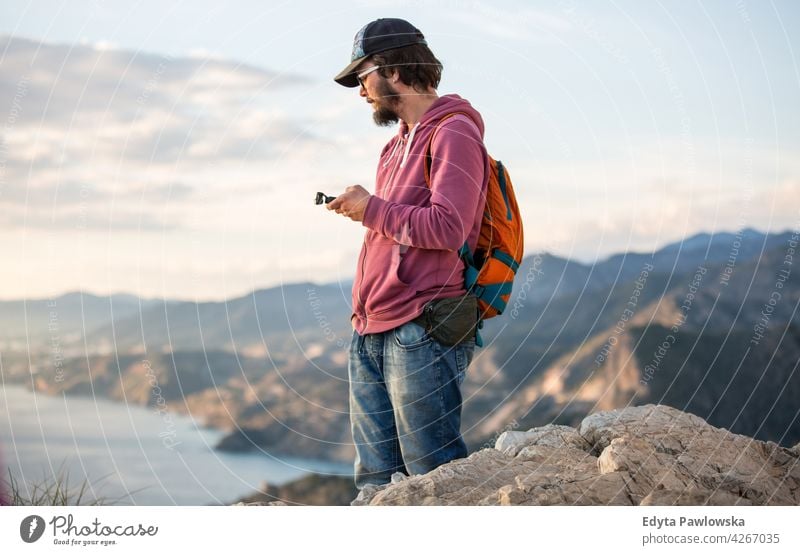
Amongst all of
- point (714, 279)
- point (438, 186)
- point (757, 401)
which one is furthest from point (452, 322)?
point (714, 279)

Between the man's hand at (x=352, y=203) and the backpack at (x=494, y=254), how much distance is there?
1.58 ft

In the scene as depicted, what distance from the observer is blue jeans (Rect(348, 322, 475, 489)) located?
4156 mm

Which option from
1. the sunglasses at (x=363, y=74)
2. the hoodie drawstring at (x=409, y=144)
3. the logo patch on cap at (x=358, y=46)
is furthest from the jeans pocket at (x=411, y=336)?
the logo patch on cap at (x=358, y=46)

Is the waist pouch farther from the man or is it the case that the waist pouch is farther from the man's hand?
the man's hand

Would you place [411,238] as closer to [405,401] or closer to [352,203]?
[352,203]

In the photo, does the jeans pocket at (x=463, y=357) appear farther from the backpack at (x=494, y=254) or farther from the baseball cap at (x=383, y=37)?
the baseball cap at (x=383, y=37)

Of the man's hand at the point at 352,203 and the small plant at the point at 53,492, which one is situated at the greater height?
the man's hand at the point at 352,203

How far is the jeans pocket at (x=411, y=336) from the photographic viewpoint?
414cm

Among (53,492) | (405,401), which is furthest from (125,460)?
(405,401)

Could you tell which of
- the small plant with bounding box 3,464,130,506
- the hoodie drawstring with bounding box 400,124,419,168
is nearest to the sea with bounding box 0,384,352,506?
the small plant with bounding box 3,464,130,506

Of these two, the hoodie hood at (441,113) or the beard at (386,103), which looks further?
the beard at (386,103)
